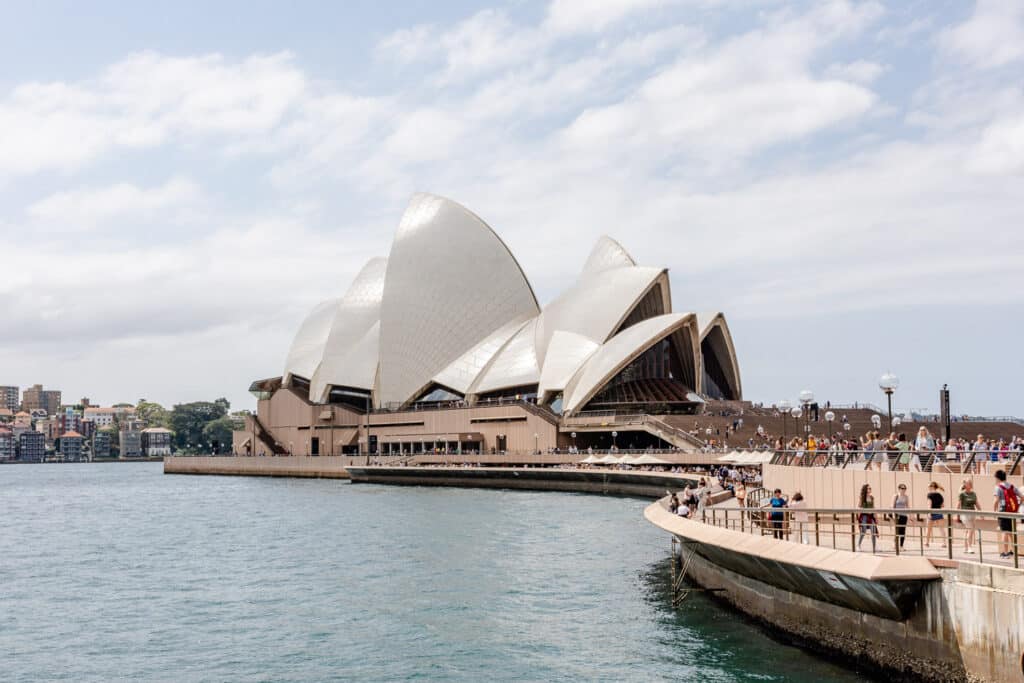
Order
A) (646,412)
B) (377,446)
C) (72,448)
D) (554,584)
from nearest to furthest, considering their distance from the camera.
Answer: (554,584) → (646,412) → (377,446) → (72,448)

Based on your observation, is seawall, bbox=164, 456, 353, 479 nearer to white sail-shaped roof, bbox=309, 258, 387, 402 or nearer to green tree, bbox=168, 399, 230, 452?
white sail-shaped roof, bbox=309, 258, 387, 402

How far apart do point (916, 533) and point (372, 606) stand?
387 inches

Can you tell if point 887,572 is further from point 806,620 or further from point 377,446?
point 377,446

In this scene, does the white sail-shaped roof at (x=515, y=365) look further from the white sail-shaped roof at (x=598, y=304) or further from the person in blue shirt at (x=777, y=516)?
the person in blue shirt at (x=777, y=516)

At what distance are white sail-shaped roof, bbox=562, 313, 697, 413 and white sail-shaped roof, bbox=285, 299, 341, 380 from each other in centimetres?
3228

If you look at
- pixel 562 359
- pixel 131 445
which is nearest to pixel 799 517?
pixel 562 359

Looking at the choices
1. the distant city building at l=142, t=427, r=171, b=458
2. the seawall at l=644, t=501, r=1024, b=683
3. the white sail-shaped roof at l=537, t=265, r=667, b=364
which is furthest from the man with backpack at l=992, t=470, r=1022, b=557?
the distant city building at l=142, t=427, r=171, b=458

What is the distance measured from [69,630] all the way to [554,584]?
9170 millimetres

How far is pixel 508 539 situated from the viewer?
29.4m

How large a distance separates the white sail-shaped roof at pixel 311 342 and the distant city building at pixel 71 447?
116 meters

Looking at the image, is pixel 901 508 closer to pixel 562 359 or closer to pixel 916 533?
pixel 916 533

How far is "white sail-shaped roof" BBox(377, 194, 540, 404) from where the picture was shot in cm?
7362

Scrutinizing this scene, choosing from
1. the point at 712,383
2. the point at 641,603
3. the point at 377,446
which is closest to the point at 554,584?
the point at 641,603

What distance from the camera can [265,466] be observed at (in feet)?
272
